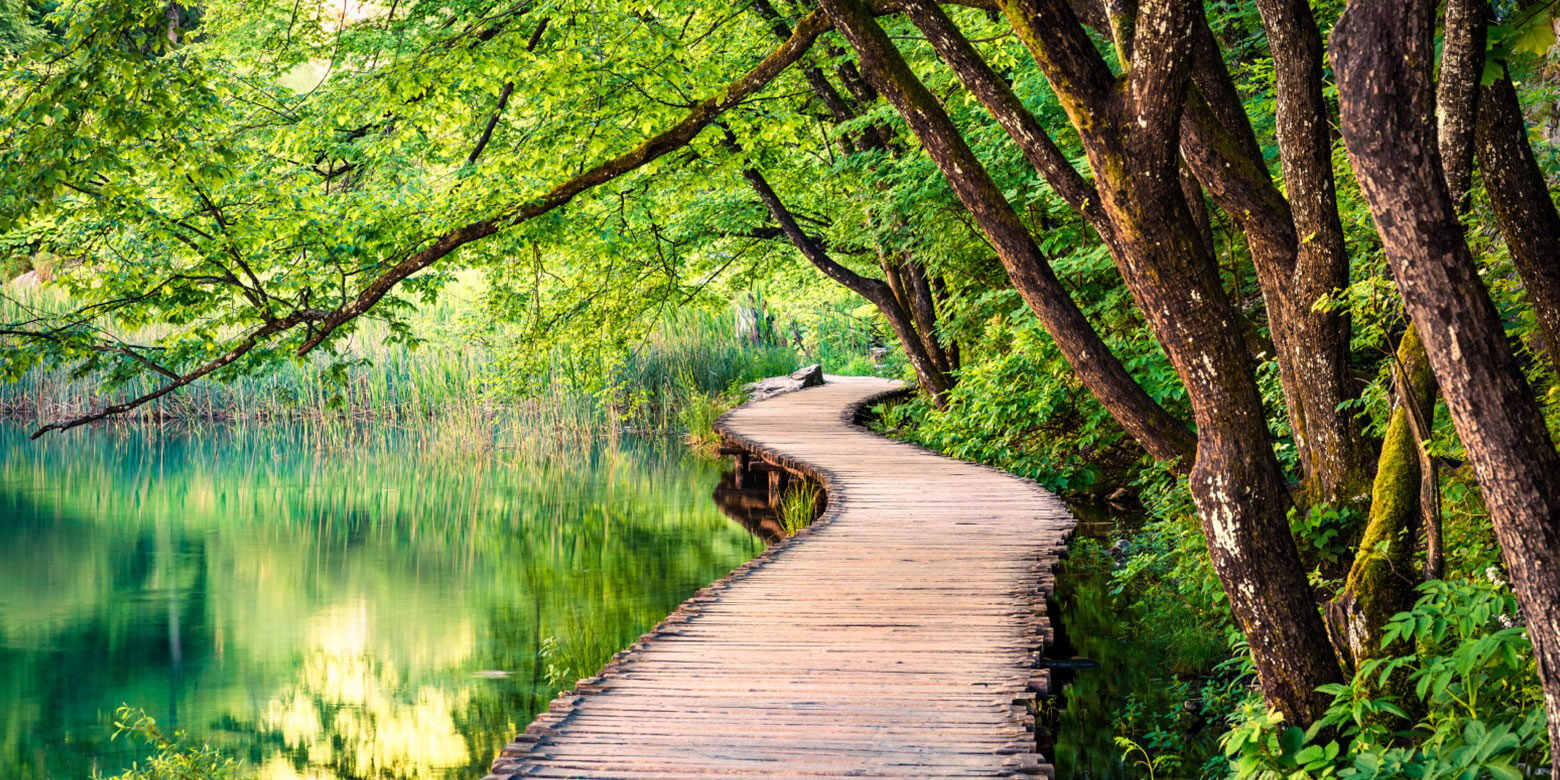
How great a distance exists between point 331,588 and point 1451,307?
31.6 feet

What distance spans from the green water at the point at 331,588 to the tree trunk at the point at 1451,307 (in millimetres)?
4973

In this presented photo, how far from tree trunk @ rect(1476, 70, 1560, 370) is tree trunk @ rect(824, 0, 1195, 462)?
1.62 meters

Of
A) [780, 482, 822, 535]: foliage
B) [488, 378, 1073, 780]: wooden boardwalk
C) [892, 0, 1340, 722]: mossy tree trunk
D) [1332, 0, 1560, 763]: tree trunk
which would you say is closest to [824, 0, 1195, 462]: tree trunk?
[488, 378, 1073, 780]: wooden boardwalk

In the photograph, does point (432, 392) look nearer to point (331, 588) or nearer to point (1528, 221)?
point (331, 588)

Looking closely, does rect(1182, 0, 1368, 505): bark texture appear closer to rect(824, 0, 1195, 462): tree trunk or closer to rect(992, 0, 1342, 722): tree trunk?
rect(992, 0, 1342, 722): tree trunk

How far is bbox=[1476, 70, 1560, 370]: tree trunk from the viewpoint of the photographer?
376 cm

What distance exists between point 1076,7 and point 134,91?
155 inches

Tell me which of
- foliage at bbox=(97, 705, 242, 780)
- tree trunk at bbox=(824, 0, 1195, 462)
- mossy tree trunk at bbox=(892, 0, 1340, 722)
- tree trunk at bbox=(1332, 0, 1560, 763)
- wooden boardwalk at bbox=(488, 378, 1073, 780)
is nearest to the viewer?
tree trunk at bbox=(1332, 0, 1560, 763)

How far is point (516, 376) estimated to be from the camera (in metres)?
12.5

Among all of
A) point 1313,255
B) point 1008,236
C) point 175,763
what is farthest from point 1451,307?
point 175,763

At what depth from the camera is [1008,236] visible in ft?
17.1

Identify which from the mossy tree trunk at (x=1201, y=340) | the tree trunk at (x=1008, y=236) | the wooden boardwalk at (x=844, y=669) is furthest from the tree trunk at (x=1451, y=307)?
the tree trunk at (x=1008, y=236)

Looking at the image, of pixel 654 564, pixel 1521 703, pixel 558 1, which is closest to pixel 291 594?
pixel 654 564

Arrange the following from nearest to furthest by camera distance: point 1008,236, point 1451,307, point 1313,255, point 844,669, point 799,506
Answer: point 1451,307, point 1313,255, point 844,669, point 1008,236, point 799,506
